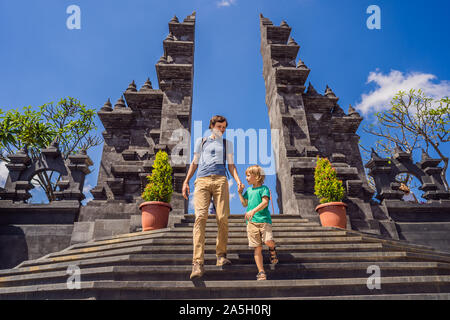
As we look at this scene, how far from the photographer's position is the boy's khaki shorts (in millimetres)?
4215

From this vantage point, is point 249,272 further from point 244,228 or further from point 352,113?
point 352,113

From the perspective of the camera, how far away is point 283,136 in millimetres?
11578

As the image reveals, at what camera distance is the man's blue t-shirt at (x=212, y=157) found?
438cm

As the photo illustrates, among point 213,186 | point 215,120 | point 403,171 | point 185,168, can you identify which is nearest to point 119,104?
point 185,168

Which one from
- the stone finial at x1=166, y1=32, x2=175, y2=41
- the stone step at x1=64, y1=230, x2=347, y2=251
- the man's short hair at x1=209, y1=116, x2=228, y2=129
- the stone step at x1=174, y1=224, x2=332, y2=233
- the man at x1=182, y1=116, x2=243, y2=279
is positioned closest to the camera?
the man at x1=182, y1=116, x2=243, y2=279

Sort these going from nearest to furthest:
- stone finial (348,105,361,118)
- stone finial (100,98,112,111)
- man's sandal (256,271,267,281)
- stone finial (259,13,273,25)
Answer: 1. man's sandal (256,271,267,281)
2. stone finial (100,98,112,111)
3. stone finial (348,105,361,118)
4. stone finial (259,13,273,25)

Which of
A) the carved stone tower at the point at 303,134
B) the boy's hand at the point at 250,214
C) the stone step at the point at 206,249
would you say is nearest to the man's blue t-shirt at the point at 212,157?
the boy's hand at the point at 250,214

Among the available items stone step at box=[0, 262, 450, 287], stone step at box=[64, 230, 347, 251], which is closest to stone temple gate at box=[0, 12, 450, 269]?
stone step at box=[64, 230, 347, 251]

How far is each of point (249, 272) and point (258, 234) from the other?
0.73 metres

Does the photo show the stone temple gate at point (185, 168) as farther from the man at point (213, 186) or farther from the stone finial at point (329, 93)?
the man at point (213, 186)

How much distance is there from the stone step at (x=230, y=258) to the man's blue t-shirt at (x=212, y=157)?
1.64 metres

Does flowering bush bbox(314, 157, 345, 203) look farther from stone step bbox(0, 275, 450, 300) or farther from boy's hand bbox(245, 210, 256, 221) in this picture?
boy's hand bbox(245, 210, 256, 221)

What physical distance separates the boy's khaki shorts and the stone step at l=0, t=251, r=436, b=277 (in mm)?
778

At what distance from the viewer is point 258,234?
14.0 ft
